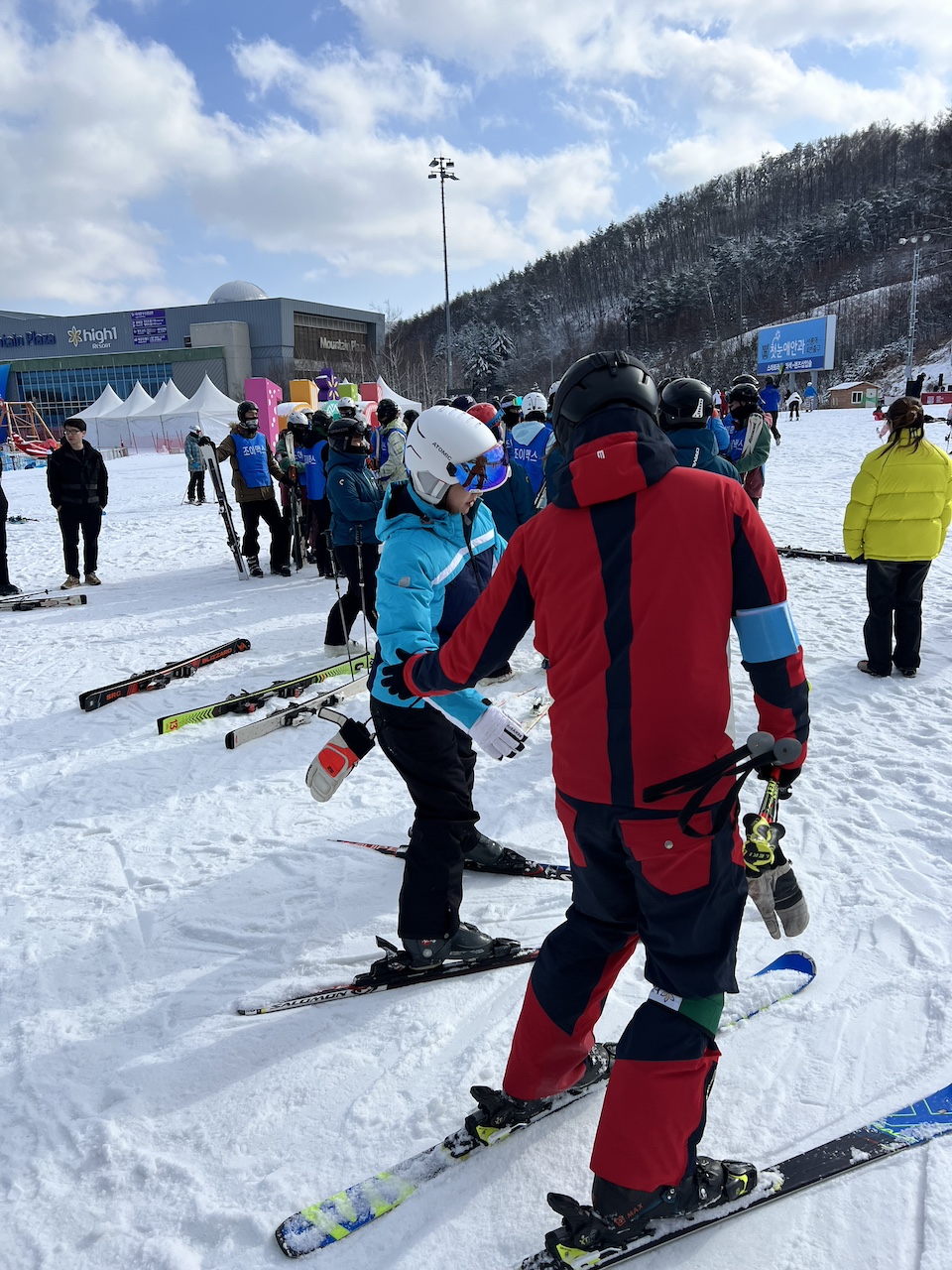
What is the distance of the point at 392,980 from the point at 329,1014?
23 centimetres

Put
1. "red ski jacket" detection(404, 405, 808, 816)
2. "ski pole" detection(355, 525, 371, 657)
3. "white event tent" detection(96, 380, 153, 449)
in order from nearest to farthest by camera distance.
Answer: "red ski jacket" detection(404, 405, 808, 816) < "ski pole" detection(355, 525, 371, 657) < "white event tent" detection(96, 380, 153, 449)

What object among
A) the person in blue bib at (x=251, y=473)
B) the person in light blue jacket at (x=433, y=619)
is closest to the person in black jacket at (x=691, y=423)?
the person in light blue jacket at (x=433, y=619)

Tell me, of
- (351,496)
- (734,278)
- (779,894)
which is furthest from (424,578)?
(734,278)

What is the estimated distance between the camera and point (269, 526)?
952 cm

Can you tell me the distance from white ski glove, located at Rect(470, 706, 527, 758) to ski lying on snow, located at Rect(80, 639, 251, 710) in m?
4.36

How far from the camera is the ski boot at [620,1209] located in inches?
64.0

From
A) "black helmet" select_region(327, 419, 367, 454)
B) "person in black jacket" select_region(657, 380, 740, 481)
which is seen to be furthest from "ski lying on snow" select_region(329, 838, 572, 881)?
"black helmet" select_region(327, 419, 367, 454)

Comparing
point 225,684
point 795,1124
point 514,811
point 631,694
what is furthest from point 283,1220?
point 225,684

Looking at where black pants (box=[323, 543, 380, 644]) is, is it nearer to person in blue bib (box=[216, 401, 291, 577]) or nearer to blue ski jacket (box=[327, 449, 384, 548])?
blue ski jacket (box=[327, 449, 384, 548])

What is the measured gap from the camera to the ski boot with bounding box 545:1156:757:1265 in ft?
5.33

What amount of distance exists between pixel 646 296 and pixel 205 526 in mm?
63768

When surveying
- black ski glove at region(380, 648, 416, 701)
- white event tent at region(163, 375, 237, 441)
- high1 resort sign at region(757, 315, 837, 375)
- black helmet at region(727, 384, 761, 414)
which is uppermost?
high1 resort sign at region(757, 315, 837, 375)

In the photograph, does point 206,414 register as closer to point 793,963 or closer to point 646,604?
point 793,963

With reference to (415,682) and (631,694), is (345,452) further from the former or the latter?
(631,694)
